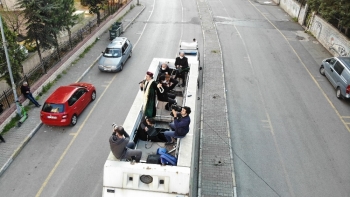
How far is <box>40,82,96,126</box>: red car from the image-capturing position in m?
14.0

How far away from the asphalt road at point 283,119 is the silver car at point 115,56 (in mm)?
7176

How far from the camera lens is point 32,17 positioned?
59.3 feet

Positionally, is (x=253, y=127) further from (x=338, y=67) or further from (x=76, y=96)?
(x=76, y=96)

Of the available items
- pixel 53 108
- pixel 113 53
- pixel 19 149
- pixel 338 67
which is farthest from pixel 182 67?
pixel 338 67

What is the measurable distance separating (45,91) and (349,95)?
17.4 m

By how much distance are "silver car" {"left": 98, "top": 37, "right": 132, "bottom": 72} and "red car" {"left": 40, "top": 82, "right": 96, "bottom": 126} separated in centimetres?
435

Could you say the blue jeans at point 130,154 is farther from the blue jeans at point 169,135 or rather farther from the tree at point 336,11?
the tree at point 336,11

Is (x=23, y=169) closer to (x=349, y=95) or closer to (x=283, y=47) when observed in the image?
(x=349, y=95)

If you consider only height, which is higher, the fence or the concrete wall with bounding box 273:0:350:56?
the concrete wall with bounding box 273:0:350:56

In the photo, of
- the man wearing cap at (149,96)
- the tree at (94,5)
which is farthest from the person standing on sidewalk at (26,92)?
the tree at (94,5)

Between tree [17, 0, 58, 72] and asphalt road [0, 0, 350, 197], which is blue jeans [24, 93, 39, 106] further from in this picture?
tree [17, 0, 58, 72]

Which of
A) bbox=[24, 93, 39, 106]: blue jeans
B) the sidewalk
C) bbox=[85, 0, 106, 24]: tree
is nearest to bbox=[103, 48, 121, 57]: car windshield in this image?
the sidewalk

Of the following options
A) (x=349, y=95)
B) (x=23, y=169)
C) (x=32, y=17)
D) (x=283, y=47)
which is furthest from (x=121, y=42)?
(x=349, y=95)

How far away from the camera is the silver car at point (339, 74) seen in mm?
16625
